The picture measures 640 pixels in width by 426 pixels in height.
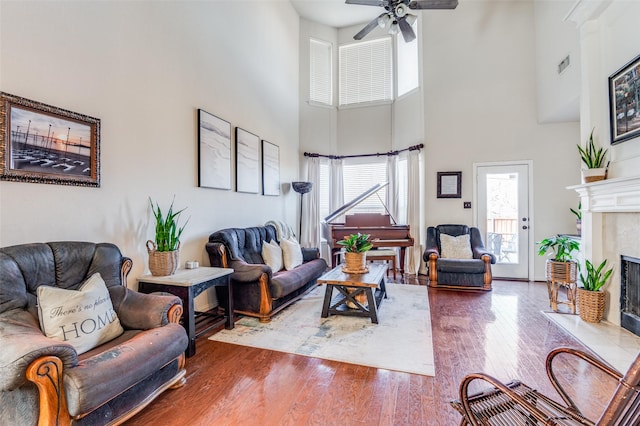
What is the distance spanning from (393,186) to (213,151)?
3.66 metres

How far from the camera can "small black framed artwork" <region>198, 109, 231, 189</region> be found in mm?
3473

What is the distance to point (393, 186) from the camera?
19.7 ft

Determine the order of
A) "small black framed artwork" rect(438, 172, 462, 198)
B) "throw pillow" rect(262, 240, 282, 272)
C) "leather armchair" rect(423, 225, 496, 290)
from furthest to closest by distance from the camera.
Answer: "small black framed artwork" rect(438, 172, 462, 198), "leather armchair" rect(423, 225, 496, 290), "throw pillow" rect(262, 240, 282, 272)

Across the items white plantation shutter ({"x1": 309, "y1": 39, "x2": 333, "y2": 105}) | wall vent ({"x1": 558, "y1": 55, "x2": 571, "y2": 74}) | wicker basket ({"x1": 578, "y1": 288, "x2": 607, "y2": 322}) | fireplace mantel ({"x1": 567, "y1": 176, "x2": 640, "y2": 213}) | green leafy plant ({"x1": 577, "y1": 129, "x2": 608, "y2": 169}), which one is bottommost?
wicker basket ({"x1": 578, "y1": 288, "x2": 607, "y2": 322})

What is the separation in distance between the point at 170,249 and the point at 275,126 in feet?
10.7

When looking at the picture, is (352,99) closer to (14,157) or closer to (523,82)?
(523,82)

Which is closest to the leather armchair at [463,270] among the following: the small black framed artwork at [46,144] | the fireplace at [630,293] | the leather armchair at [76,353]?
the fireplace at [630,293]

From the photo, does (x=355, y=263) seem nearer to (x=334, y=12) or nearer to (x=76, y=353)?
(x=76, y=353)

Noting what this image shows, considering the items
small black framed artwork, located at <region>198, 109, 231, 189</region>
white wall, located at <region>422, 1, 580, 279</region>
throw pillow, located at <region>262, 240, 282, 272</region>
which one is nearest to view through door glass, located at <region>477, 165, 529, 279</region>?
white wall, located at <region>422, 1, 580, 279</region>

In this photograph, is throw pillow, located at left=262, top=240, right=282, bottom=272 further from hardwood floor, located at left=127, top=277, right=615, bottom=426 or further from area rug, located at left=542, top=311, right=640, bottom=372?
Answer: area rug, located at left=542, top=311, right=640, bottom=372

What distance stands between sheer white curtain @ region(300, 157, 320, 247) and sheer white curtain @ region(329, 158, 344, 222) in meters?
0.31

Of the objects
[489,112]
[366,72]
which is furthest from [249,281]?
[366,72]

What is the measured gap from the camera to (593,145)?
327 cm

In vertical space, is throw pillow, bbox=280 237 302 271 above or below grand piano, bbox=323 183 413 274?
below
